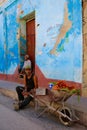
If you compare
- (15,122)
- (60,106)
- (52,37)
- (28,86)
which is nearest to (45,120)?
(60,106)

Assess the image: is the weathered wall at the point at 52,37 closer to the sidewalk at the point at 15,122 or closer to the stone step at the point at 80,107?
the stone step at the point at 80,107

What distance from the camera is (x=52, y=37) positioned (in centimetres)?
1076

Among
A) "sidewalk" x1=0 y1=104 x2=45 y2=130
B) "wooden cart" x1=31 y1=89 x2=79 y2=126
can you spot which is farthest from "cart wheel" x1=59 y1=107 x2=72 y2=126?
"sidewalk" x1=0 y1=104 x2=45 y2=130

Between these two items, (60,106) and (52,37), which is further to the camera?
(52,37)

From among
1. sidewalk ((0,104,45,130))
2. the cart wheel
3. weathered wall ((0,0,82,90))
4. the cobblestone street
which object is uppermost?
weathered wall ((0,0,82,90))

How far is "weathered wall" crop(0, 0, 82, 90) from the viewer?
9.29m

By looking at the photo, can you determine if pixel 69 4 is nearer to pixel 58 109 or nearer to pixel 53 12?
pixel 53 12

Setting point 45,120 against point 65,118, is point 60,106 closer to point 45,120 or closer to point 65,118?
point 65,118

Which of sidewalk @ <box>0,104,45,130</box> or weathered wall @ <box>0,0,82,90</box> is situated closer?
sidewalk @ <box>0,104,45,130</box>

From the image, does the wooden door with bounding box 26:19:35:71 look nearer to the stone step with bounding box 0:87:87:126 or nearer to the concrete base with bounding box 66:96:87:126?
the stone step with bounding box 0:87:87:126

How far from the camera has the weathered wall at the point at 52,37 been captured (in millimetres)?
9289

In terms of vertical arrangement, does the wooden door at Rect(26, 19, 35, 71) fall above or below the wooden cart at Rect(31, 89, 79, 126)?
above

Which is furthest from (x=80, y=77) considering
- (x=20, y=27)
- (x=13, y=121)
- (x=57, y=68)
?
(x=20, y=27)

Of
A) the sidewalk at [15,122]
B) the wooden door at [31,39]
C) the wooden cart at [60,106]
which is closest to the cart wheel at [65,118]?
the wooden cart at [60,106]
